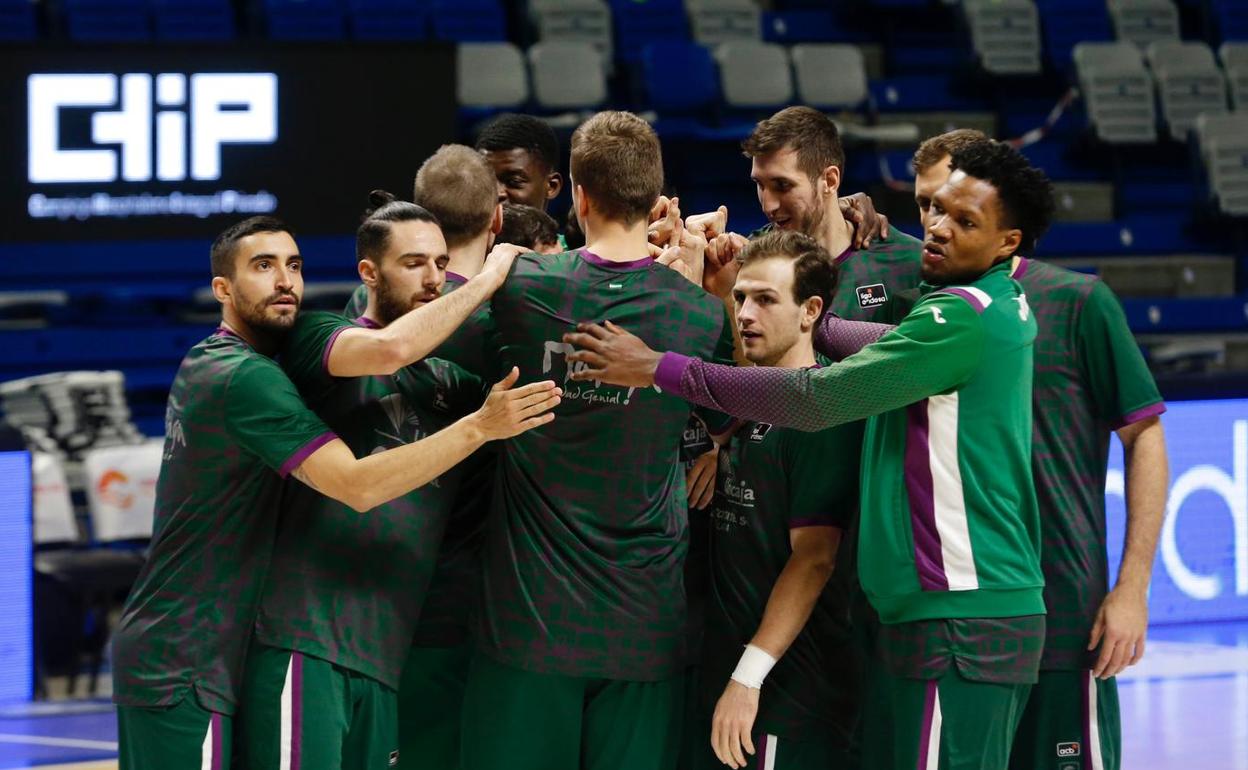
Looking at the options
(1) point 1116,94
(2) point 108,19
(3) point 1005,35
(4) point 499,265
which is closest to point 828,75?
(3) point 1005,35

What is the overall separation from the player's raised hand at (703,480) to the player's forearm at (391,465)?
90cm

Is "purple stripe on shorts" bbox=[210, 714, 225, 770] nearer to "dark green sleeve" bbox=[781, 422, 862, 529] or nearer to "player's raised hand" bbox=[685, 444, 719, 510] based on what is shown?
"player's raised hand" bbox=[685, 444, 719, 510]

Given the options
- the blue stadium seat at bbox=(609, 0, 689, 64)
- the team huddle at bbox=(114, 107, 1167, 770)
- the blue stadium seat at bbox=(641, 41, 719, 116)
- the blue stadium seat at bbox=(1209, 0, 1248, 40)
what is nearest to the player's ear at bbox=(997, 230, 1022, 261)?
the team huddle at bbox=(114, 107, 1167, 770)

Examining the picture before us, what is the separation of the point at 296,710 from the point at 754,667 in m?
1.14

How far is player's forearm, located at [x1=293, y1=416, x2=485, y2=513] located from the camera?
12.5ft

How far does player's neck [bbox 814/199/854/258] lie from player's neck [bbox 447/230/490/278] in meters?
1.07

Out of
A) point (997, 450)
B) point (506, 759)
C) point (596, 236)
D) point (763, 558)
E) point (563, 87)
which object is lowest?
point (506, 759)

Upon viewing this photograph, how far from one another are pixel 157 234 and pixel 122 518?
2.37 metres

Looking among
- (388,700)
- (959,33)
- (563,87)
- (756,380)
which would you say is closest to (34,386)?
(563,87)

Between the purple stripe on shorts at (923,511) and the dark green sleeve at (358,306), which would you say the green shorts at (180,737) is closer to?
the dark green sleeve at (358,306)

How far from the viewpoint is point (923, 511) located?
12.6 ft

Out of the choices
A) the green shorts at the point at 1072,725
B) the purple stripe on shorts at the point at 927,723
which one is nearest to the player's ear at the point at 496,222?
the purple stripe on shorts at the point at 927,723

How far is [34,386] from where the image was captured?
9367mm

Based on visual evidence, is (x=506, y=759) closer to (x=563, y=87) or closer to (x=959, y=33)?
(x=563, y=87)
